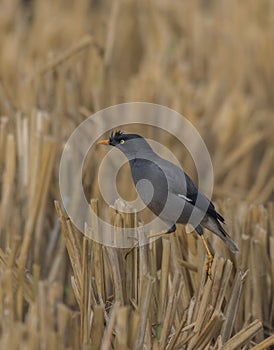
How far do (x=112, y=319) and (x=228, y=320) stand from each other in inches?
19.9

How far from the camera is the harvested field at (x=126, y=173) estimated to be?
6.80 ft

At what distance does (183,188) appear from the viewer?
2.63m

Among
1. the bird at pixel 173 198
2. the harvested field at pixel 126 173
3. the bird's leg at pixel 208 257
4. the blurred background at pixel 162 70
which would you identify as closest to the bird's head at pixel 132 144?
the bird at pixel 173 198

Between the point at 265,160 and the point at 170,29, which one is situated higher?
the point at 170,29

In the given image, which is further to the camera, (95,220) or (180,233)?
(180,233)

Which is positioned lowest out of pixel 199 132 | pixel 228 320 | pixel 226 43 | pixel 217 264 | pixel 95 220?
pixel 228 320

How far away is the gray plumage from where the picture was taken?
2.61m

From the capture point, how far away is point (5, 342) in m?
1.78

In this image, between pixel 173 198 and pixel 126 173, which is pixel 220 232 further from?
pixel 126 173

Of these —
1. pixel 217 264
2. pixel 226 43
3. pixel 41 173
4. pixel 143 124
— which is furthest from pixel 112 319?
pixel 226 43

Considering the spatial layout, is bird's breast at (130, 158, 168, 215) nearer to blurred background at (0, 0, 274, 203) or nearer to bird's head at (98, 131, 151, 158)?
bird's head at (98, 131, 151, 158)

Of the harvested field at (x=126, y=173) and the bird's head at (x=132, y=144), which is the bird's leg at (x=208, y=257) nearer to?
the harvested field at (x=126, y=173)

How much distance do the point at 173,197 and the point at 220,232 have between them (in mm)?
212

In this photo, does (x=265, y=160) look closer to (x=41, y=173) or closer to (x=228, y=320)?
(x=41, y=173)
